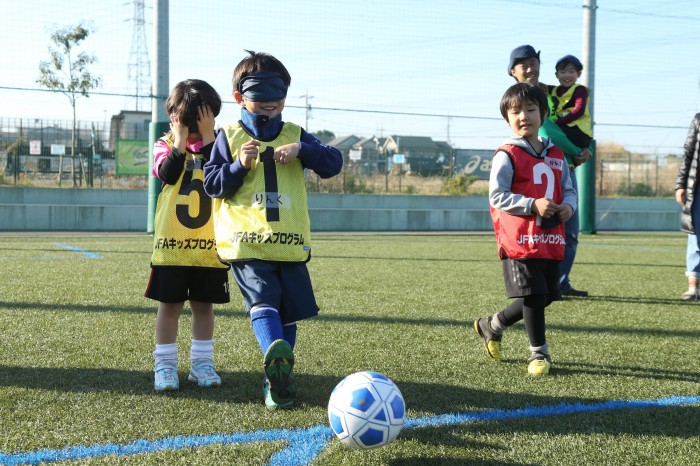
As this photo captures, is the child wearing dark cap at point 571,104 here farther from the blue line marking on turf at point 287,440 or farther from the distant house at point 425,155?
the distant house at point 425,155

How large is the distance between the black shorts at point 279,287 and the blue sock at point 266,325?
40mm

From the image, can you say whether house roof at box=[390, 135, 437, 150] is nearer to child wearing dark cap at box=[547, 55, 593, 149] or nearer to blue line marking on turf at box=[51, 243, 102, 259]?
blue line marking on turf at box=[51, 243, 102, 259]

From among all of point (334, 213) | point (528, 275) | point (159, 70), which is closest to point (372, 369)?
point (528, 275)

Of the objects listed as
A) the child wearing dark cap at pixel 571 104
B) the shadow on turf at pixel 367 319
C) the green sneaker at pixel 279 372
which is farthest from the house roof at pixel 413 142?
the green sneaker at pixel 279 372

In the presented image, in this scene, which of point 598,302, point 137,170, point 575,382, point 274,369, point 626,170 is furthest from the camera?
point 626,170

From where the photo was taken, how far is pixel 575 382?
10.6 ft

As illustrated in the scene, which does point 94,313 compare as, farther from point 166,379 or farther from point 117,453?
point 117,453

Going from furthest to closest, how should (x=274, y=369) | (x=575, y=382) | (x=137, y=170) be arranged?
(x=137, y=170) < (x=575, y=382) < (x=274, y=369)

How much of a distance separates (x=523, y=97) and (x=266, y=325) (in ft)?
5.69

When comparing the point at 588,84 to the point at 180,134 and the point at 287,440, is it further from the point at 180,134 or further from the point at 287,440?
the point at 287,440

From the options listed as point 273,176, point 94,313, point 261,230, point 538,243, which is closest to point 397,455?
point 261,230

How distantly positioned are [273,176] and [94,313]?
2.48 m

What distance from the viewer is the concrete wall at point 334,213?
17.2m

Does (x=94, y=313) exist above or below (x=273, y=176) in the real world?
below
